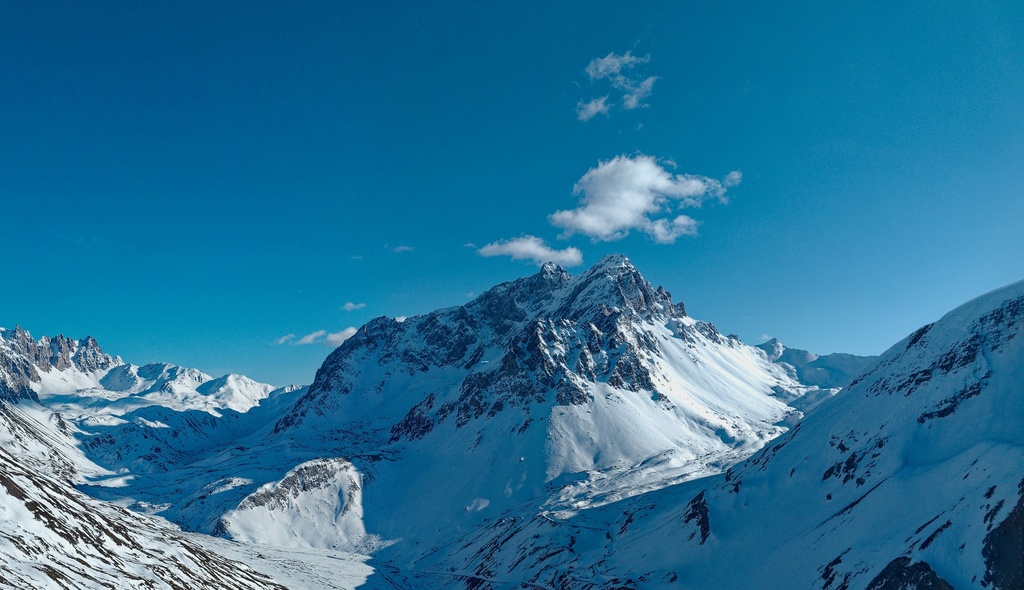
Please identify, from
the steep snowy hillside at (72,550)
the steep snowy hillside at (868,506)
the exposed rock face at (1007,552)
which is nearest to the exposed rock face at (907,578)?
the steep snowy hillside at (868,506)

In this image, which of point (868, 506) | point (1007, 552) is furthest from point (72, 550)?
point (868, 506)

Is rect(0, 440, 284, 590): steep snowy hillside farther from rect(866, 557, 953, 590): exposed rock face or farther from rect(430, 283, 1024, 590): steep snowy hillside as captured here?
rect(866, 557, 953, 590): exposed rock face

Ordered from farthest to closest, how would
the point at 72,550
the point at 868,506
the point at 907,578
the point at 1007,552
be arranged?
1. the point at 868,506
2. the point at 907,578
3. the point at 1007,552
4. the point at 72,550

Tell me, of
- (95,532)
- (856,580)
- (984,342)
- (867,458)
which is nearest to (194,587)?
(95,532)

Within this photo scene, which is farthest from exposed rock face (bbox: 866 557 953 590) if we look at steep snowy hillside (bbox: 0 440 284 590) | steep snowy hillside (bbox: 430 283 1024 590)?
steep snowy hillside (bbox: 0 440 284 590)

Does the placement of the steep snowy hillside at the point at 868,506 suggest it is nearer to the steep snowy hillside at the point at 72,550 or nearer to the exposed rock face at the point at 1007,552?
the exposed rock face at the point at 1007,552

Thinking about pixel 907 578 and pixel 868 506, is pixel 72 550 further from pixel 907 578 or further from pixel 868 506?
pixel 868 506

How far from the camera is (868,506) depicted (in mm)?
85125

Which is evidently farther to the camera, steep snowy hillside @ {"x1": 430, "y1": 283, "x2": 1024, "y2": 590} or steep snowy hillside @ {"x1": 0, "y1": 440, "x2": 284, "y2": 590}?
steep snowy hillside @ {"x1": 430, "y1": 283, "x2": 1024, "y2": 590}

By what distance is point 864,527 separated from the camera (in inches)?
3196

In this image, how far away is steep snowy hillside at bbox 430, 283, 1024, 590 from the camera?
214 feet

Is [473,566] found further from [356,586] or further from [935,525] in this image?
[935,525]

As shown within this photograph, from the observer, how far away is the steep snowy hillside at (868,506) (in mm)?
65188

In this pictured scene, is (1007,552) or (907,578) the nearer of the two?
(1007,552)
